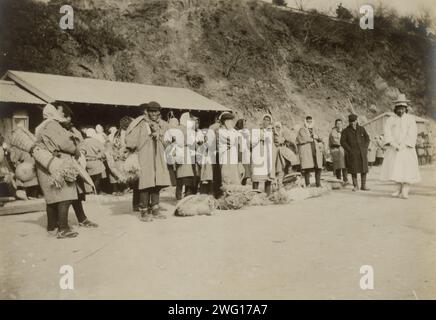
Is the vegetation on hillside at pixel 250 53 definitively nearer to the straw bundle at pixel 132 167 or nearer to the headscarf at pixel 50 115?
the straw bundle at pixel 132 167

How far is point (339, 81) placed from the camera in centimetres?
3678

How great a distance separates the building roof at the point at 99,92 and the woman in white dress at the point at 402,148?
9006 mm

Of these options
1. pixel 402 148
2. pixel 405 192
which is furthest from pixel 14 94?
pixel 405 192

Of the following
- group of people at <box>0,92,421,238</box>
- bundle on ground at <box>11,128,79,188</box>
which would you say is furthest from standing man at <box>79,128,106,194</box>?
bundle on ground at <box>11,128,79,188</box>

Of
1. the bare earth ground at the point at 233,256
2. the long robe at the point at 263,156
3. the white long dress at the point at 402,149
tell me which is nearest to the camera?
the bare earth ground at the point at 233,256

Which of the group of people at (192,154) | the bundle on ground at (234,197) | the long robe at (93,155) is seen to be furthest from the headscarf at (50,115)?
the long robe at (93,155)

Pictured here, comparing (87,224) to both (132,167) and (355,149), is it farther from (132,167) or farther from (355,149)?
(355,149)

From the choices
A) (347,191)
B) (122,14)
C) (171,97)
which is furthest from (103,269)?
(122,14)

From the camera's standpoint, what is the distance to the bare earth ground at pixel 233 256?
426 centimetres

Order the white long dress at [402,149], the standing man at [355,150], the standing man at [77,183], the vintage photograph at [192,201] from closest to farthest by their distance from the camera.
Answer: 1. the vintage photograph at [192,201]
2. the standing man at [77,183]
3. the white long dress at [402,149]
4. the standing man at [355,150]

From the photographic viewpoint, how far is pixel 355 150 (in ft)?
39.8

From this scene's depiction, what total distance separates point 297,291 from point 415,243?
7.76 feet

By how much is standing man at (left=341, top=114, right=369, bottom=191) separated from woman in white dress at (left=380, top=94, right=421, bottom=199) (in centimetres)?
178
